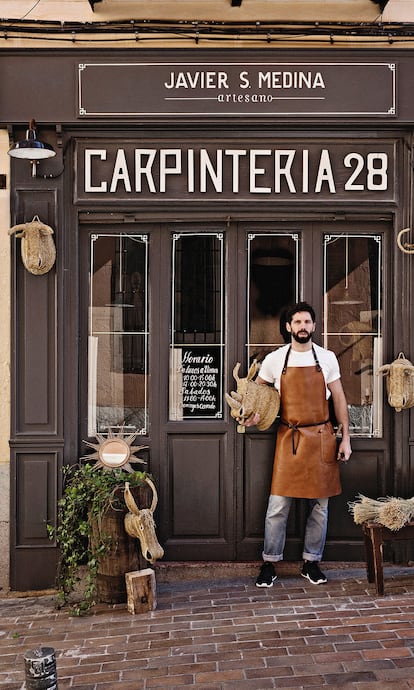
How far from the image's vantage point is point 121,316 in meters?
6.64

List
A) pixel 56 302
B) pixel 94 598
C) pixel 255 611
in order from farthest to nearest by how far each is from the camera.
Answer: pixel 56 302
pixel 94 598
pixel 255 611

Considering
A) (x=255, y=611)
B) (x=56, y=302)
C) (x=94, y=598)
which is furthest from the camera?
(x=56, y=302)

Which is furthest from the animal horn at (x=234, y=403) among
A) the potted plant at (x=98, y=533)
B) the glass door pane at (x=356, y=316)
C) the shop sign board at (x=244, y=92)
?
the shop sign board at (x=244, y=92)

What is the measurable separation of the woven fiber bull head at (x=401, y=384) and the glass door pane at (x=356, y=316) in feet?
0.97

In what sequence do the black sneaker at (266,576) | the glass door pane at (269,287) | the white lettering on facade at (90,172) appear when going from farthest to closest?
the glass door pane at (269,287), the white lettering on facade at (90,172), the black sneaker at (266,576)

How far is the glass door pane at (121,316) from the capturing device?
662 cm

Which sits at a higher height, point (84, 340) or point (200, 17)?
point (200, 17)

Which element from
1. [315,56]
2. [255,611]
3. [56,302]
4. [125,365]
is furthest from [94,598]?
[315,56]

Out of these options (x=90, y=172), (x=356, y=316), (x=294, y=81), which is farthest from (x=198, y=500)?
(x=294, y=81)

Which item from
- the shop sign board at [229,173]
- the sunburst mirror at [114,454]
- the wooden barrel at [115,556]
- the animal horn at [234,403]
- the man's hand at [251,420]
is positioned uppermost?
the shop sign board at [229,173]

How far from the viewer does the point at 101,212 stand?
650 cm

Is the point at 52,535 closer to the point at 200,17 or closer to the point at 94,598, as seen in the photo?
the point at 94,598

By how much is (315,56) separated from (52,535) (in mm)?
4569

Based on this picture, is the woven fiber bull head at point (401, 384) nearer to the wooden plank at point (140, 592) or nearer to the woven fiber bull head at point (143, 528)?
the woven fiber bull head at point (143, 528)
